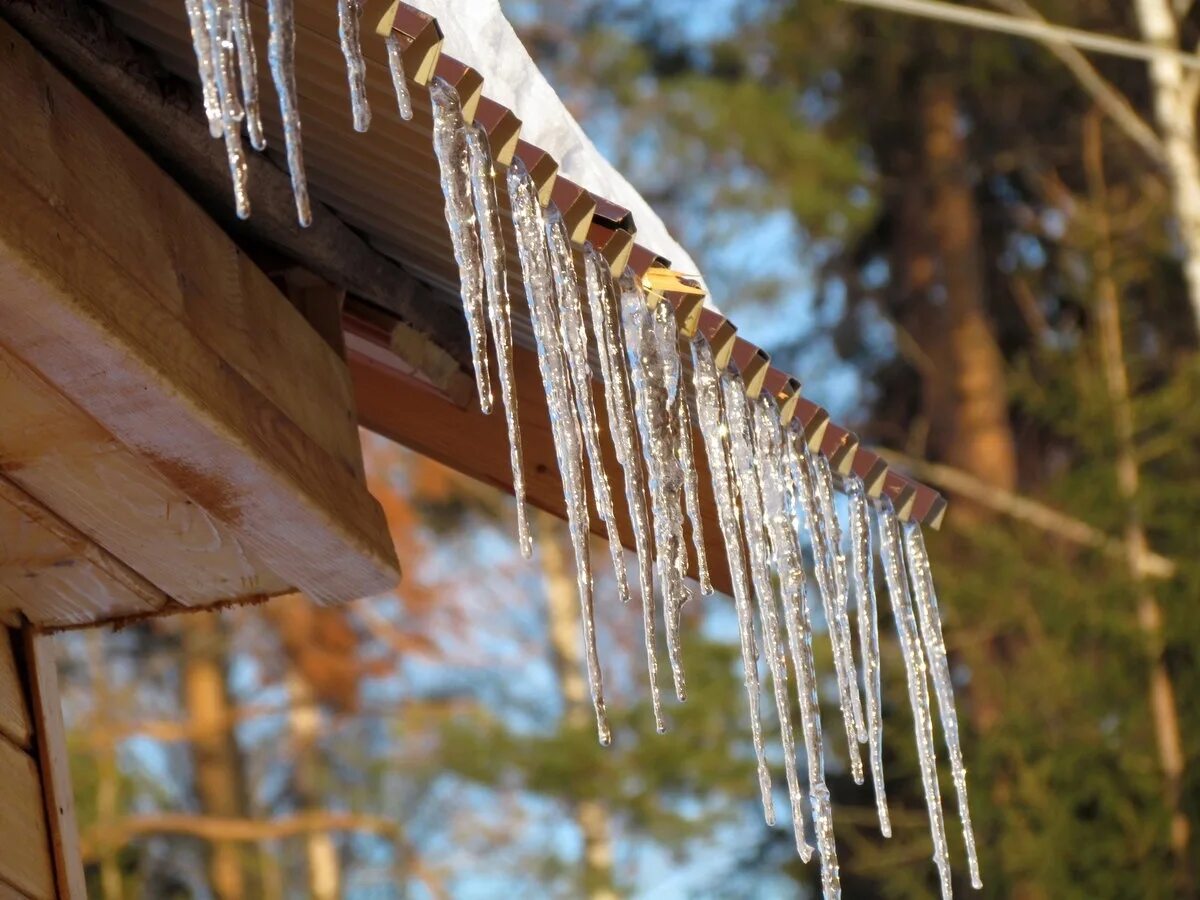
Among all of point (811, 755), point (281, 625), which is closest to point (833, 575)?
point (811, 755)

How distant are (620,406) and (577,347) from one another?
17cm

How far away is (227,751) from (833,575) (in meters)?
12.7

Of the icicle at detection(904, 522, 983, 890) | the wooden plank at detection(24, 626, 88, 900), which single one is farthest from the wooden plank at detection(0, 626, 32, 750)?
the icicle at detection(904, 522, 983, 890)

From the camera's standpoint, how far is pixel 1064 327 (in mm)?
14680

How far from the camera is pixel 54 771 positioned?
108 inches

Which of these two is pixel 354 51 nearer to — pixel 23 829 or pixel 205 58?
pixel 205 58

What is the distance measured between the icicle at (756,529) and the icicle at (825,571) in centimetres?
6

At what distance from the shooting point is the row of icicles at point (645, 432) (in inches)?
80.6

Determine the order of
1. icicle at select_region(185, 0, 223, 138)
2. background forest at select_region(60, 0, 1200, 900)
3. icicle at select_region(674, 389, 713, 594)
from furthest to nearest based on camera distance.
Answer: background forest at select_region(60, 0, 1200, 900) < icicle at select_region(674, 389, 713, 594) < icicle at select_region(185, 0, 223, 138)

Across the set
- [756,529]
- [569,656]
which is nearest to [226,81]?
[756,529]

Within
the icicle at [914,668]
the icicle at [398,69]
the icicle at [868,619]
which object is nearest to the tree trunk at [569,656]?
the icicle at [914,668]

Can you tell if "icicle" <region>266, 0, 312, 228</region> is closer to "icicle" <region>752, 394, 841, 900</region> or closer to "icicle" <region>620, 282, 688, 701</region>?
"icicle" <region>620, 282, 688, 701</region>

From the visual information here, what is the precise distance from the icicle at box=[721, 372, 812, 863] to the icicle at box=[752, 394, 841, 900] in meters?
0.02

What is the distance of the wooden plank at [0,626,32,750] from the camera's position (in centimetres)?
270
